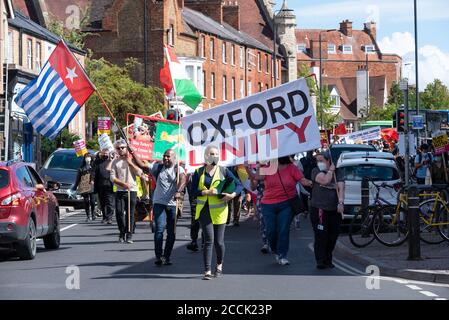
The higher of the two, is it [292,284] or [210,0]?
[210,0]

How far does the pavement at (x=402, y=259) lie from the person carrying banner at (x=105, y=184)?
284 inches

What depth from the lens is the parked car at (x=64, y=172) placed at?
3784 centimetres

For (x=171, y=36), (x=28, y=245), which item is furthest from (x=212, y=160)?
(x=171, y=36)

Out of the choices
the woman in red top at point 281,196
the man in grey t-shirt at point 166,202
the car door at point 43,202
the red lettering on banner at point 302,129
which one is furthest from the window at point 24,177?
the red lettering on banner at point 302,129

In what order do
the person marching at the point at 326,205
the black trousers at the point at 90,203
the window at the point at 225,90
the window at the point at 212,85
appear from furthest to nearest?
1. the window at the point at 225,90
2. the window at the point at 212,85
3. the black trousers at the point at 90,203
4. the person marching at the point at 326,205

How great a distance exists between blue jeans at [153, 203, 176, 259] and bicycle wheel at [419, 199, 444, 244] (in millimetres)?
5225

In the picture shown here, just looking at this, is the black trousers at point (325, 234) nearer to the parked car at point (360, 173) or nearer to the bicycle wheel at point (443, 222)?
the bicycle wheel at point (443, 222)

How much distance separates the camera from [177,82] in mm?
45281

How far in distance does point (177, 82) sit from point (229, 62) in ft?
151

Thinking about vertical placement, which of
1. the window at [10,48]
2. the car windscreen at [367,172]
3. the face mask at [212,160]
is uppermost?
the window at [10,48]

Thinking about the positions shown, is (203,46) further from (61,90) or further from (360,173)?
(61,90)

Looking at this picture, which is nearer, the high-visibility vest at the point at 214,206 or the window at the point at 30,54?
the high-visibility vest at the point at 214,206

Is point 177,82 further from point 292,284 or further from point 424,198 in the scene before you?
point 292,284
